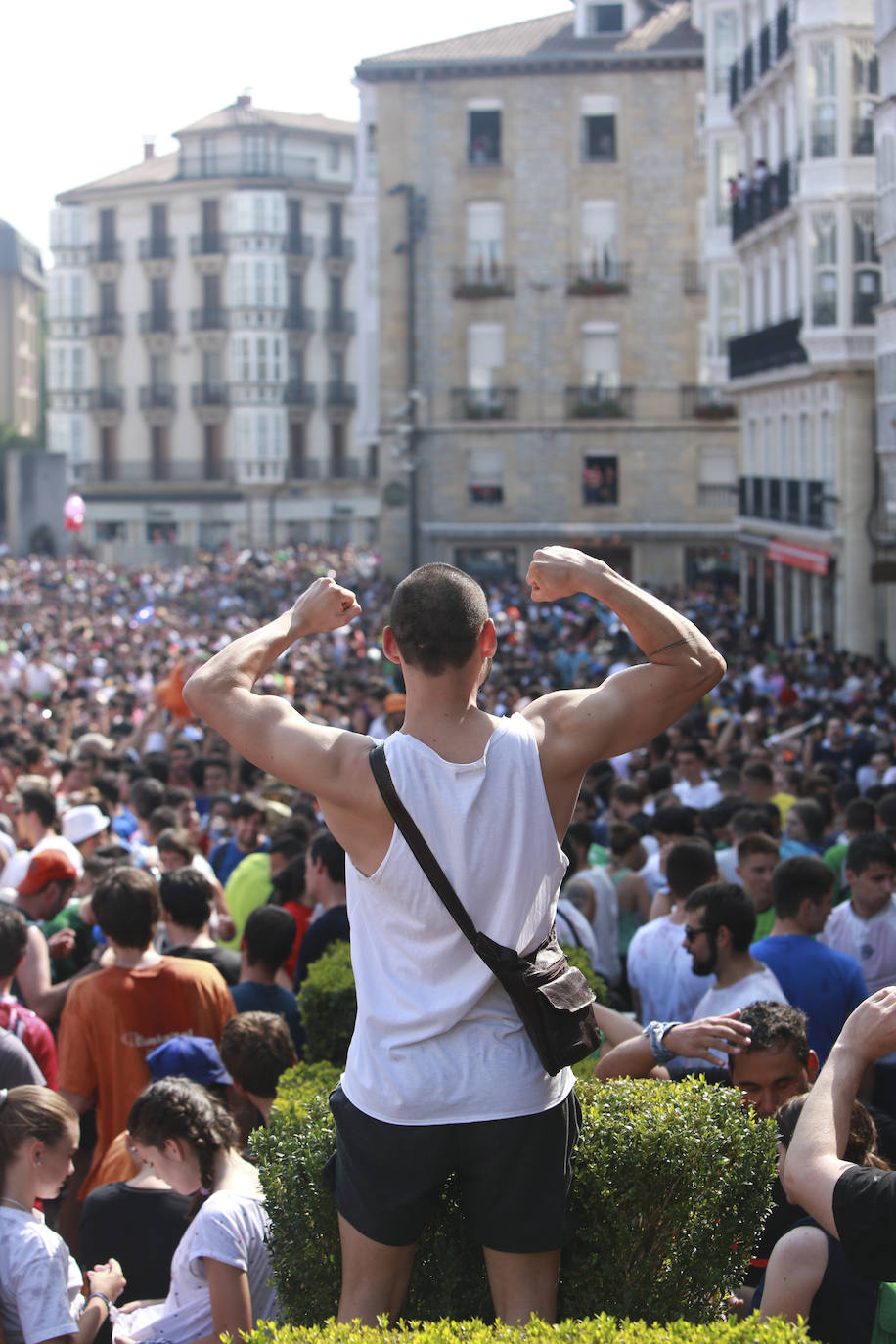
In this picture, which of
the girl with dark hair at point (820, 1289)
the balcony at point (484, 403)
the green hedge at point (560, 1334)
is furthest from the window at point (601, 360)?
the green hedge at point (560, 1334)

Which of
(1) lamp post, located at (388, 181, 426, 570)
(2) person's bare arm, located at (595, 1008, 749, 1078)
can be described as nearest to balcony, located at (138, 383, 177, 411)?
(1) lamp post, located at (388, 181, 426, 570)

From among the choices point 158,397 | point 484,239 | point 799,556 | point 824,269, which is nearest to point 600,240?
point 484,239

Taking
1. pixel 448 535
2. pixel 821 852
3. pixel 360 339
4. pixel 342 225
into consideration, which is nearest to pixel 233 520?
pixel 342 225

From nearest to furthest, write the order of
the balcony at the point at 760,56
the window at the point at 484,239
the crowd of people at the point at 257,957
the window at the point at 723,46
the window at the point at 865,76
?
the crowd of people at the point at 257,957 → the window at the point at 865,76 → the balcony at the point at 760,56 → the window at the point at 723,46 → the window at the point at 484,239

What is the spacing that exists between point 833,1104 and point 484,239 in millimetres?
43967

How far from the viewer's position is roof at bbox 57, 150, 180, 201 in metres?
75.6

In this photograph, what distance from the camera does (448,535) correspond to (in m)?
45.6

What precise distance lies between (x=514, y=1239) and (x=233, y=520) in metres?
71.3

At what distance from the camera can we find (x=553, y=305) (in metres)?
45.3

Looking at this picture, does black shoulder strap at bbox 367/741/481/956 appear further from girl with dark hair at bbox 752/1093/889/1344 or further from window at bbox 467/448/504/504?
window at bbox 467/448/504/504

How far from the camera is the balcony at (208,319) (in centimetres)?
7388

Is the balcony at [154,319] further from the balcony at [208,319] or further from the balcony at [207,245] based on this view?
the balcony at [207,245]

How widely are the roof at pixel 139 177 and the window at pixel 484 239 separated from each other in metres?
34.1

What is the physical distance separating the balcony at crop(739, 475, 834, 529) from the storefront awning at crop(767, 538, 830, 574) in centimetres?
43
